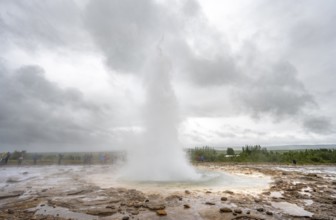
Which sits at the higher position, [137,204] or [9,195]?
[137,204]

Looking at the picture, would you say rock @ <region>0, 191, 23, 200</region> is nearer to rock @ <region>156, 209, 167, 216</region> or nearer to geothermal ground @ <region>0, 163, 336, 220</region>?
Answer: geothermal ground @ <region>0, 163, 336, 220</region>

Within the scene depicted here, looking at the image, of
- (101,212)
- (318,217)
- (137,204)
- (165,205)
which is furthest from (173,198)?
(318,217)

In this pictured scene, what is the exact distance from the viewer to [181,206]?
1085 centimetres

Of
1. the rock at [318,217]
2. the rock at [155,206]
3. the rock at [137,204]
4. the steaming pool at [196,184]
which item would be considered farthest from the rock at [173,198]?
the rock at [318,217]

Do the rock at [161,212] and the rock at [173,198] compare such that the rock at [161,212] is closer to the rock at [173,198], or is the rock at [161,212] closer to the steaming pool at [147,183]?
the rock at [173,198]

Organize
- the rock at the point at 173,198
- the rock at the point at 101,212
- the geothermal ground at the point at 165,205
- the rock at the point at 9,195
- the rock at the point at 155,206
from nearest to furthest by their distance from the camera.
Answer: the geothermal ground at the point at 165,205
the rock at the point at 101,212
the rock at the point at 155,206
the rock at the point at 173,198
the rock at the point at 9,195

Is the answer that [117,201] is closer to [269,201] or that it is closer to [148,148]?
[269,201]

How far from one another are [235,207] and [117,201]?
5844 millimetres

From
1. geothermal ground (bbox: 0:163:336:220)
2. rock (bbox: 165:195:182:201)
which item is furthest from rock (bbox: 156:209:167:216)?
rock (bbox: 165:195:182:201)

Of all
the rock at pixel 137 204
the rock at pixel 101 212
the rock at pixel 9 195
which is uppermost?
the rock at pixel 137 204

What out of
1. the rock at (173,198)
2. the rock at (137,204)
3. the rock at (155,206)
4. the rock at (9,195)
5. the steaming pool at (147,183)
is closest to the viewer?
the rock at (155,206)

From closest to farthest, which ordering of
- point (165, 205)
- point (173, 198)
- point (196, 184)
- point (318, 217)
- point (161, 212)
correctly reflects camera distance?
point (318, 217), point (161, 212), point (165, 205), point (173, 198), point (196, 184)

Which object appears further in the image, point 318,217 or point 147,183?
point 147,183

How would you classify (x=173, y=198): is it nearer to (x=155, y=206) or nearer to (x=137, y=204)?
(x=155, y=206)
